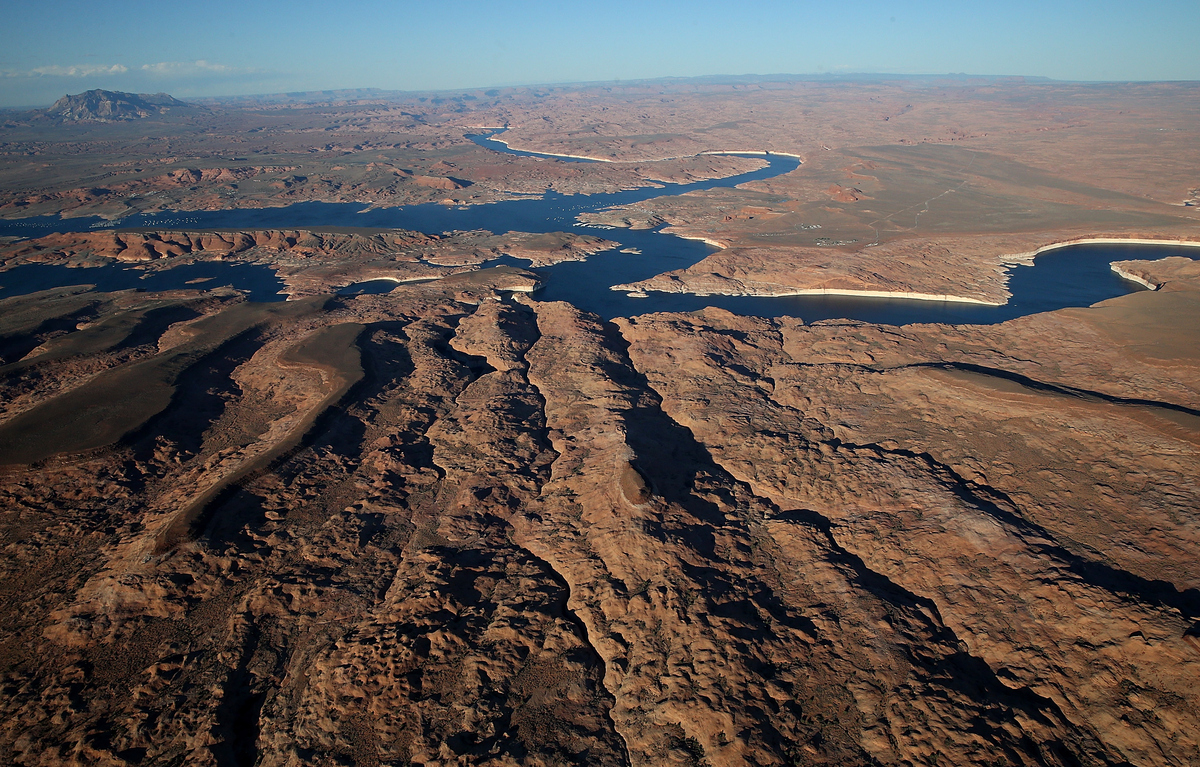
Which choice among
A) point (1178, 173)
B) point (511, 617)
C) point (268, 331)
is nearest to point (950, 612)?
point (511, 617)

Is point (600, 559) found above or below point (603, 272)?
below

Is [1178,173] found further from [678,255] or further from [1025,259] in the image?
Answer: [678,255]

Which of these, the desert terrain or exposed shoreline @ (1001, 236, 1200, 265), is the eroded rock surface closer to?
the desert terrain

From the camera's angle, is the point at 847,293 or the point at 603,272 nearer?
the point at 847,293

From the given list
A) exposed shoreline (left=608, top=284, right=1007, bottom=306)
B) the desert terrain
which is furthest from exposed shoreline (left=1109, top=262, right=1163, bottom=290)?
exposed shoreline (left=608, top=284, right=1007, bottom=306)

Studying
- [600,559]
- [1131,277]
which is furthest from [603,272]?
[1131,277]

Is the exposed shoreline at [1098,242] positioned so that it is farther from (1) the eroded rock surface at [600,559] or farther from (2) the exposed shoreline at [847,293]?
(1) the eroded rock surface at [600,559]

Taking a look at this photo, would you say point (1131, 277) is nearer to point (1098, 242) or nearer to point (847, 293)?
point (1098, 242)
